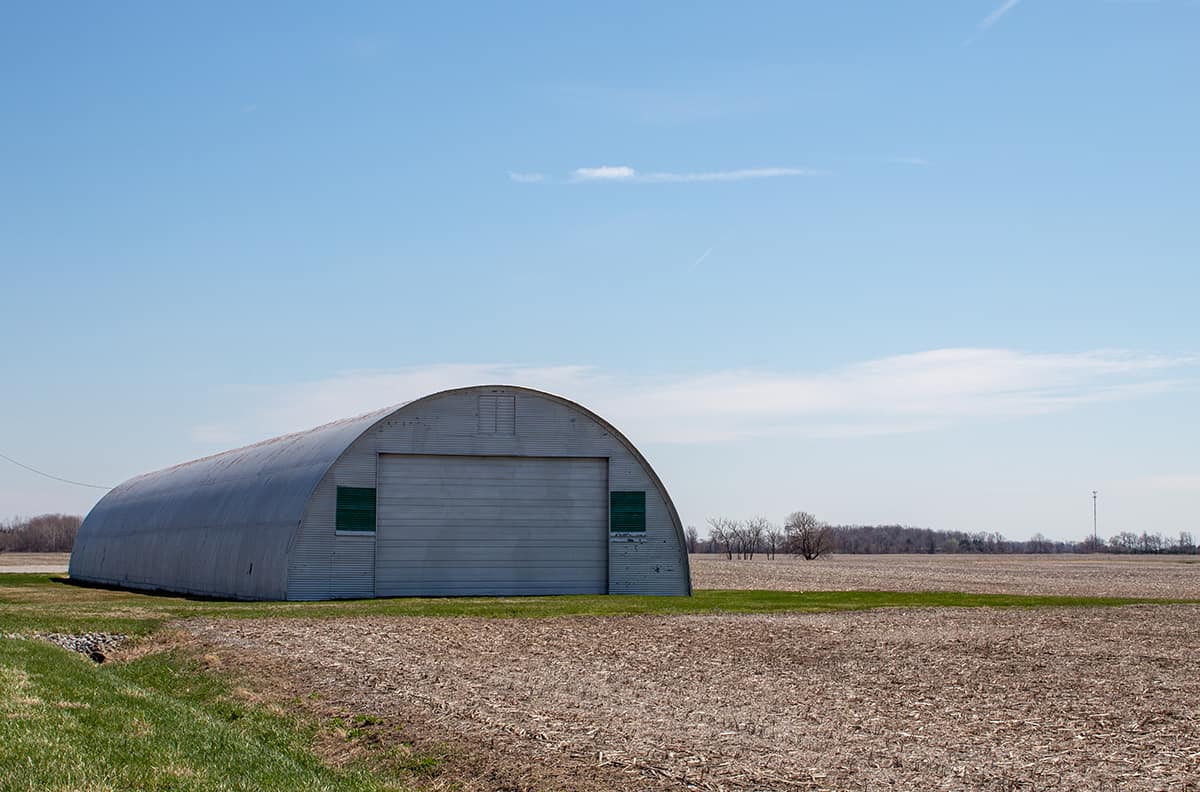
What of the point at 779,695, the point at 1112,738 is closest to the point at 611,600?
the point at 779,695

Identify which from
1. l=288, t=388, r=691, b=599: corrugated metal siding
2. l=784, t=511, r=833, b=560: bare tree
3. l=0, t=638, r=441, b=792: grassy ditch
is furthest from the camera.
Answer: l=784, t=511, r=833, b=560: bare tree

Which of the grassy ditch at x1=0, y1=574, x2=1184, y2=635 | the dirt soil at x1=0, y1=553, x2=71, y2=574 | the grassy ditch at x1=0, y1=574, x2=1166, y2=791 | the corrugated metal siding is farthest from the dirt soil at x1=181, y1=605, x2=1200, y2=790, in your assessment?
the dirt soil at x1=0, y1=553, x2=71, y2=574

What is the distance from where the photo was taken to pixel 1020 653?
20.6m

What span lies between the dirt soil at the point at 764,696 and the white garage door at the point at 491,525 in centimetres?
1042

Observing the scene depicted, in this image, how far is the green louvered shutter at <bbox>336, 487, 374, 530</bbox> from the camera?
120 ft

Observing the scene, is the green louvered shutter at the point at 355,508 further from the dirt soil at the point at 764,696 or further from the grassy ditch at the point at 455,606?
the dirt soil at the point at 764,696

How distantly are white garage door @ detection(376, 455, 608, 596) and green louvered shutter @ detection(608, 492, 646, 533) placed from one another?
0.73 feet

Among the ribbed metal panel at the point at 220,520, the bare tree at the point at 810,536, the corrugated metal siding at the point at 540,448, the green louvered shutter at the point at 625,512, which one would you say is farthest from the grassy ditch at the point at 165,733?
the bare tree at the point at 810,536

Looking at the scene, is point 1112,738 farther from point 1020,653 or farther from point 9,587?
point 9,587

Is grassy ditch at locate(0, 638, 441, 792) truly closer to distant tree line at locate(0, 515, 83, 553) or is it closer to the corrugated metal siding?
the corrugated metal siding

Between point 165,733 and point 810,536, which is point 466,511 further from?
point 810,536

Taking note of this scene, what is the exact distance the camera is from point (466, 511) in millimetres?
37750

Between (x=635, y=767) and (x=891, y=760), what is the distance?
7.57ft

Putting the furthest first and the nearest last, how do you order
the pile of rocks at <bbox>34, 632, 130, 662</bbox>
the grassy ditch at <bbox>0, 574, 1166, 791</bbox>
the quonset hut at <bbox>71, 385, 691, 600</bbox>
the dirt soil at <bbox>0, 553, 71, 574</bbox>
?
the dirt soil at <bbox>0, 553, 71, 574</bbox>, the quonset hut at <bbox>71, 385, 691, 600</bbox>, the pile of rocks at <bbox>34, 632, 130, 662</bbox>, the grassy ditch at <bbox>0, 574, 1166, 791</bbox>
